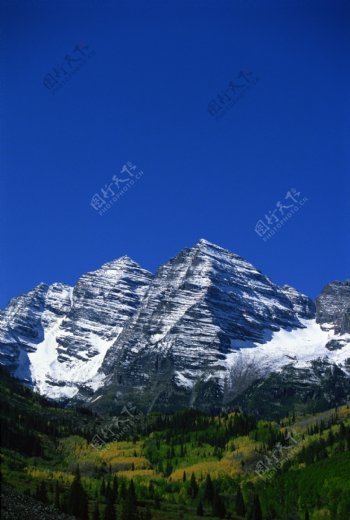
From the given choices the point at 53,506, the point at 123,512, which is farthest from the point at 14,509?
the point at 123,512

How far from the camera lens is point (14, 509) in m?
166

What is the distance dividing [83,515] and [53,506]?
6930mm

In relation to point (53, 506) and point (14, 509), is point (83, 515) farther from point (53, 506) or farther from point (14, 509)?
point (14, 509)

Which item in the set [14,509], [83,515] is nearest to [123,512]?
[83,515]

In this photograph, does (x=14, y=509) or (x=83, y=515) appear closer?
(x=14, y=509)

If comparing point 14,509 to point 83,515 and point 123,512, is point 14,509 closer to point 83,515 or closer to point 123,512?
point 83,515

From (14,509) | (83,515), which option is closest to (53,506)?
(83,515)

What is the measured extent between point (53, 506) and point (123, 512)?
18.0 m

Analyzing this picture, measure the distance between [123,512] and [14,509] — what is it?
39401 mm

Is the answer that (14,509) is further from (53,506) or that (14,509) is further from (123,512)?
(123,512)

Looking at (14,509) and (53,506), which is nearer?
(14,509)

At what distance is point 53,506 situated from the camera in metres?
190

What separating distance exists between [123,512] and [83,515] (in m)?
12.5
